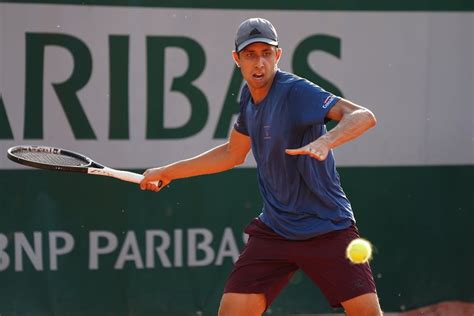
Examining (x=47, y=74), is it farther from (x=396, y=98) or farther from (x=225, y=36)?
(x=396, y=98)

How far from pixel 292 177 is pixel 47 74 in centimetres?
215

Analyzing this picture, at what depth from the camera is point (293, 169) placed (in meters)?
Result: 3.77

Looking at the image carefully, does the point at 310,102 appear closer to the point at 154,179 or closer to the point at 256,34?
the point at 256,34

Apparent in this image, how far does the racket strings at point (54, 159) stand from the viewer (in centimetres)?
442

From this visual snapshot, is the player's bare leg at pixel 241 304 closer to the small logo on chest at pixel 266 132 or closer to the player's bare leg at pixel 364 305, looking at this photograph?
the player's bare leg at pixel 364 305

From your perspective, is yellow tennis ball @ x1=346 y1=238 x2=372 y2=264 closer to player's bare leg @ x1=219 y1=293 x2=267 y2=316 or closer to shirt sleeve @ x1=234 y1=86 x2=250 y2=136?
player's bare leg @ x1=219 y1=293 x2=267 y2=316

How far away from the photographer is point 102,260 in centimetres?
554

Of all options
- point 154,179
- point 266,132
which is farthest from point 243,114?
point 154,179

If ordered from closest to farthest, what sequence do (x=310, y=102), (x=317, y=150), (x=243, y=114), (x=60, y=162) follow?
(x=317, y=150)
(x=310, y=102)
(x=243, y=114)
(x=60, y=162)

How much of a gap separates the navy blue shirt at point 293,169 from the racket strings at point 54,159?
3.29ft

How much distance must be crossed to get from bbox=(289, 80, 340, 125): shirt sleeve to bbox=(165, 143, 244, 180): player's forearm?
1.86 ft

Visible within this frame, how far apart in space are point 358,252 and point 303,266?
25cm

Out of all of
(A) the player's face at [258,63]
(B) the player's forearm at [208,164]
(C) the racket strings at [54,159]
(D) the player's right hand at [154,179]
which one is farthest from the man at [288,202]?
(C) the racket strings at [54,159]

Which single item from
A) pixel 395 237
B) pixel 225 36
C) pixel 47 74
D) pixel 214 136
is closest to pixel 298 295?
pixel 395 237
